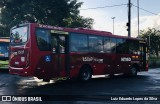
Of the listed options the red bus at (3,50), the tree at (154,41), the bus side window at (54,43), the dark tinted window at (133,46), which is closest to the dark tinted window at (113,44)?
the dark tinted window at (133,46)

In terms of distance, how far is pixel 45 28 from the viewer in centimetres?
1523

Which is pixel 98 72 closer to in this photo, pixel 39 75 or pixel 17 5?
pixel 39 75

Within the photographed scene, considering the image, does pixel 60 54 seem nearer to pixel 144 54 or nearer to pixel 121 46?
pixel 121 46

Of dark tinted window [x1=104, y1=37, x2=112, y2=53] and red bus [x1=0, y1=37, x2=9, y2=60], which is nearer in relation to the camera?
dark tinted window [x1=104, y1=37, x2=112, y2=53]

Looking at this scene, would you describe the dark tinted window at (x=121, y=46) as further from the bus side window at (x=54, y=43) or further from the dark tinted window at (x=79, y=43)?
the bus side window at (x=54, y=43)

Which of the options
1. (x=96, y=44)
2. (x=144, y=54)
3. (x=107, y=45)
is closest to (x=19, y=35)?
(x=96, y=44)

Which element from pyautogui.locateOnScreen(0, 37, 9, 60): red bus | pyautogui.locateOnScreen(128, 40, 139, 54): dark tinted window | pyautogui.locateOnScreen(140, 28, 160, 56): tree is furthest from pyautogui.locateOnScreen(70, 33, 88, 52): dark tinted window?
pyautogui.locateOnScreen(140, 28, 160, 56): tree

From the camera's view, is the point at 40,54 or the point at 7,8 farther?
the point at 7,8

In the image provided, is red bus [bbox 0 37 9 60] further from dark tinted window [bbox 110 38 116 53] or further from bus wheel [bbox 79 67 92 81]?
bus wheel [bbox 79 67 92 81]

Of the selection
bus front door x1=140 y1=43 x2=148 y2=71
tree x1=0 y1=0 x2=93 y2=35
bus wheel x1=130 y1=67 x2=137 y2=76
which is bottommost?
bus wheel x1=130 y1=67 x2=137 y2=76

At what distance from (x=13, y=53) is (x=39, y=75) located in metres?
1.92

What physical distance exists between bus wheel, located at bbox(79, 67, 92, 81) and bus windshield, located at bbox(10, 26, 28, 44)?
13.4 ft

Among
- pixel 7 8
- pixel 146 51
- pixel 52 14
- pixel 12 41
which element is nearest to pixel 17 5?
pixel 7 8

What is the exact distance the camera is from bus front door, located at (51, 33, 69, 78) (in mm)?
15617
